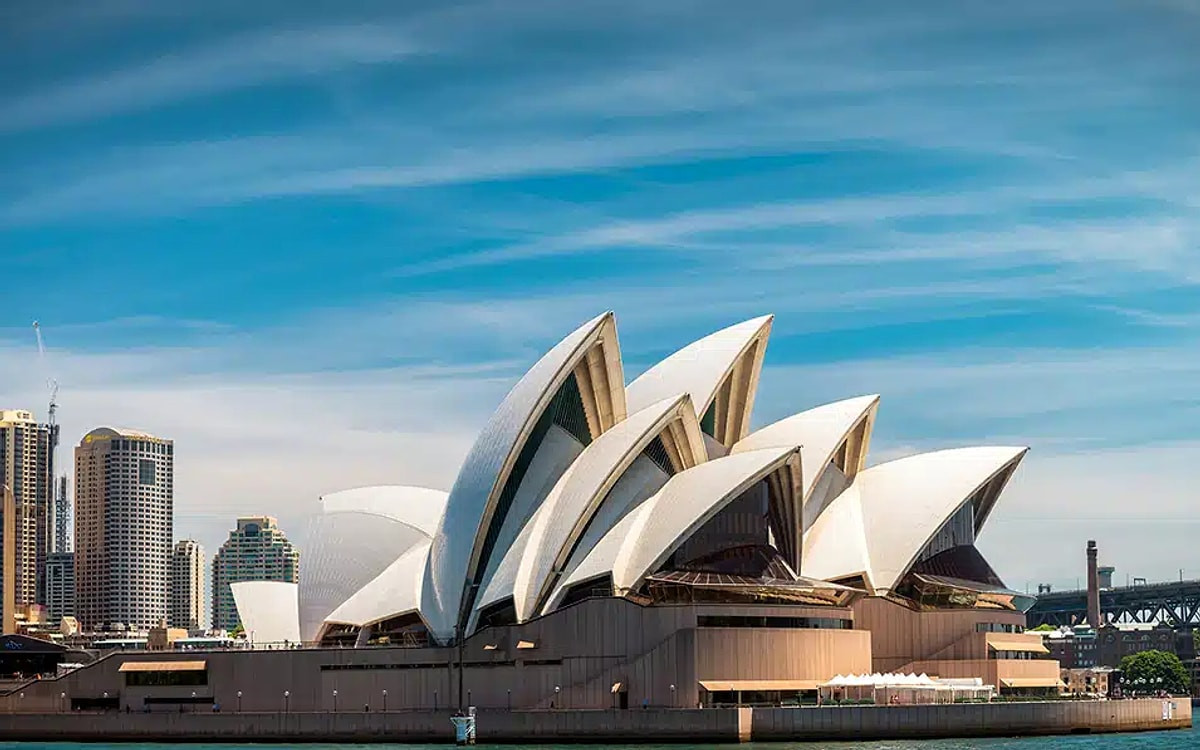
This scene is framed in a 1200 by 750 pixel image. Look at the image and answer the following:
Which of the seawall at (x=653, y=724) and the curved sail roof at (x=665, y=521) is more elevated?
the curved sail roof at (x=665, y=521)

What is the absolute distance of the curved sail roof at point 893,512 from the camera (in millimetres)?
86062

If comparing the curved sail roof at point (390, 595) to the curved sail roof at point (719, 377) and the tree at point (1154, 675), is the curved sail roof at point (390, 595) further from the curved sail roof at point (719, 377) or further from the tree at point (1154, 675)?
the tree at point (1154, 675)

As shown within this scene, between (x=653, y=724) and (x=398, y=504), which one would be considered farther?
(x=398, y=504)

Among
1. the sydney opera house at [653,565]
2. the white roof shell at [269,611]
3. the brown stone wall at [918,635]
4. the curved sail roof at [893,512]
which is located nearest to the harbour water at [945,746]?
the sydney opera house at [653,565]

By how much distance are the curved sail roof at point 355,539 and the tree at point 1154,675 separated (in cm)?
11296

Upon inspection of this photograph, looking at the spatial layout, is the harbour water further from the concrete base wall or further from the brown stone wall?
the brown stone wall

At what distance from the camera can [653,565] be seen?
76.2 metres

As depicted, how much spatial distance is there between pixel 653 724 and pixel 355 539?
25.6 m

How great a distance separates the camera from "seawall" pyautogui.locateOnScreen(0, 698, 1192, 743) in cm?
7219

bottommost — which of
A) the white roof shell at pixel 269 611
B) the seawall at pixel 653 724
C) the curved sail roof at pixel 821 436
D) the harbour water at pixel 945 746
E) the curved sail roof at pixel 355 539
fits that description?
the harbour water at pixel 945 746

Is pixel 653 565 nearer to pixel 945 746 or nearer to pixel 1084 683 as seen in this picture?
pixel 945 746

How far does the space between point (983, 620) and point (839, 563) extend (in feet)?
29.7

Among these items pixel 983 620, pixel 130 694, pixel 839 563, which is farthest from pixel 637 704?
pixel 130 694

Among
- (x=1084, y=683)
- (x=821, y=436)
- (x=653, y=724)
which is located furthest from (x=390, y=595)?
(x=1084, y=683)
